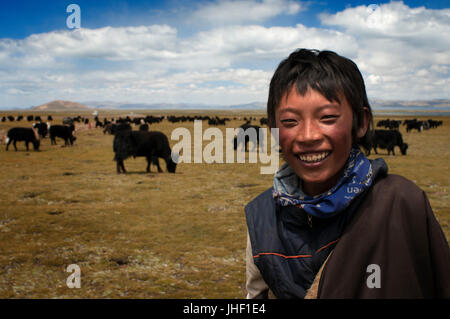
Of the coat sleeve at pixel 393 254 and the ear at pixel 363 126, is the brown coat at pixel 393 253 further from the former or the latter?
the ear at pixel 363 126

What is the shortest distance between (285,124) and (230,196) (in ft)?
32.4

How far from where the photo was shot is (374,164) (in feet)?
5.06

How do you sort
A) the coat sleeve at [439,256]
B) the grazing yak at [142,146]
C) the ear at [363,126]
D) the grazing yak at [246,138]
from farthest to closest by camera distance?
the grazing yak at [246,138], the grazing yak at [142,146], the ear at [363,126], the coat sleeve at [439,256]

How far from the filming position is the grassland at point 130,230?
5.42m

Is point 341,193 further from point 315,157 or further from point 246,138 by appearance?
point 246,138

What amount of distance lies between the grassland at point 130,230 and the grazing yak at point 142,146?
89 cm

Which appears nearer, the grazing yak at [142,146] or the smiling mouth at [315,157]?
the smiling mouth at [315,157]

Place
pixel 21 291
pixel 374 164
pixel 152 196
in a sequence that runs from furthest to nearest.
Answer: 1. pixel 152 196
2. pixel 21 291
3. pixel 374 164

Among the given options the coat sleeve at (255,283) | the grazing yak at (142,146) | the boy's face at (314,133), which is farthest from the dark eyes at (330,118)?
the grazing yak at (142,146)

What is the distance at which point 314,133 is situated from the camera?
1.49 meters

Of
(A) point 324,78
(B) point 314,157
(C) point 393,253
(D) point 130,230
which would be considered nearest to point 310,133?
(B) point 314,157

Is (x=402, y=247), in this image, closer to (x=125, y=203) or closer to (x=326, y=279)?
(x=326, y=279)

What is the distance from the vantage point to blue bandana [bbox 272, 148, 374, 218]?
4.74 ft

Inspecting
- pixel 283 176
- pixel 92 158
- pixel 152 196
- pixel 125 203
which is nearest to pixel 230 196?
pixel 152 196
